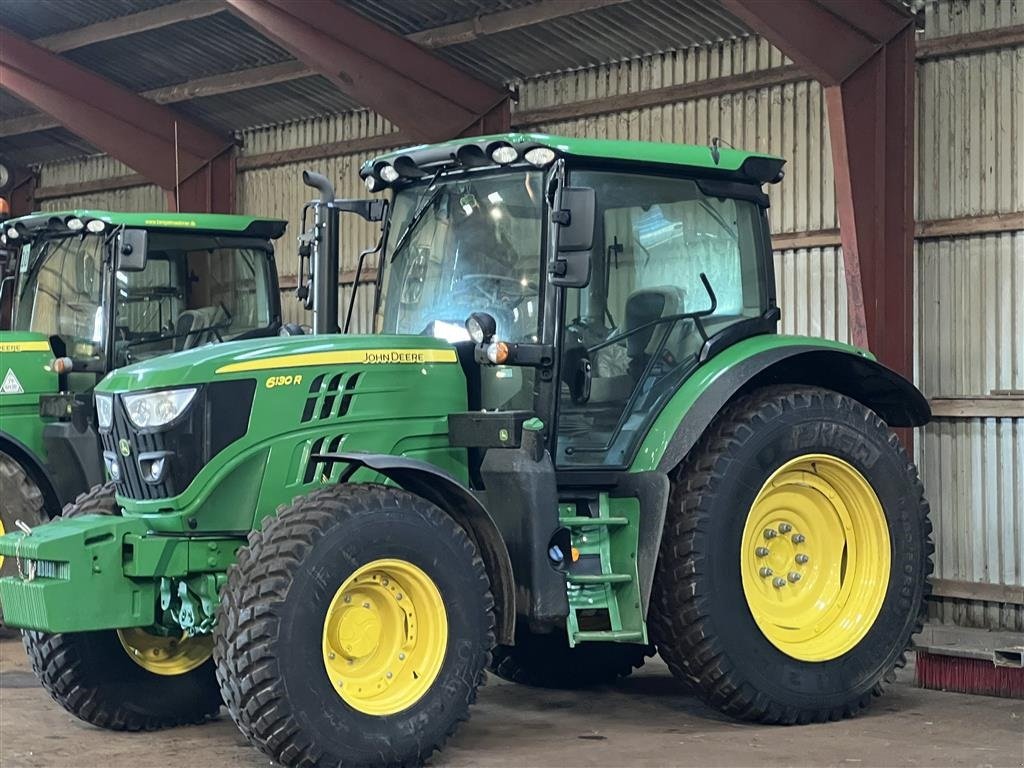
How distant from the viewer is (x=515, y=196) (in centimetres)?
689

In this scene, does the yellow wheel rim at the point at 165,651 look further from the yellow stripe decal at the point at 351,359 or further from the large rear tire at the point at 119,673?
the yellow stripe decal at the point at 351,359

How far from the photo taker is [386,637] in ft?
20.8

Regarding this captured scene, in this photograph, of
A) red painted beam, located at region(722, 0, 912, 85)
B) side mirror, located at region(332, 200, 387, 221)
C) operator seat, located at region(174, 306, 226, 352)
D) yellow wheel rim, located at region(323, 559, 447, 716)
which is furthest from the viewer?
operator seat, located at region(174, 306, 226, 352)

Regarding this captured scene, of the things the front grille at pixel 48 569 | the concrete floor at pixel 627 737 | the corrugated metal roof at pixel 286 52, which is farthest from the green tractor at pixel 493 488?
the corrugated metal roof at pixel 286 52

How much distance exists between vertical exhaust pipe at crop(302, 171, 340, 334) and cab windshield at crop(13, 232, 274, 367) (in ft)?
10.0

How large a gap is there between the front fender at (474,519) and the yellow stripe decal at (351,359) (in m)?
0.40

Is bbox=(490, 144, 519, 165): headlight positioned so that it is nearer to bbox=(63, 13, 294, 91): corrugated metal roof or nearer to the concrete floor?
the concrete floor

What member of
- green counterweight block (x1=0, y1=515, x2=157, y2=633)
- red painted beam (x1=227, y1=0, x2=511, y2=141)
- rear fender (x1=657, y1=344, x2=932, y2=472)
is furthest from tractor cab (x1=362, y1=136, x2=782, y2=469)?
red painted beam (x1=227, y1=0, x2=511, y2=141)

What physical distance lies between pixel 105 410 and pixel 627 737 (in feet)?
8.43

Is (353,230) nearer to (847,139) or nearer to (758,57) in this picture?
(758,57)

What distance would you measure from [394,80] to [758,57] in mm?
3075

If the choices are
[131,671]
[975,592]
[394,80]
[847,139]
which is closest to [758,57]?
[847,139]

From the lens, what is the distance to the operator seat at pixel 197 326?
1042 centimetres

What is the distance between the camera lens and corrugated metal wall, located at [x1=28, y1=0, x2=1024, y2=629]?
9.81m
